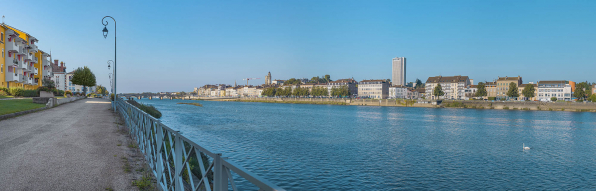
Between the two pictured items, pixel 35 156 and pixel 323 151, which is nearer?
pixel 35 156

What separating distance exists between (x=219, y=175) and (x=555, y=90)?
16687 centimetres

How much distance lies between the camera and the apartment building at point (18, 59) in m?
47.0

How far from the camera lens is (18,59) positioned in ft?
169

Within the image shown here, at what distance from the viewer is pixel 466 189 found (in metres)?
13.5

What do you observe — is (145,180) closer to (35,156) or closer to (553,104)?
(35,156)

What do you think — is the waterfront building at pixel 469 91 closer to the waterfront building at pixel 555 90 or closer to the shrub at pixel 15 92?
the waterfront building at pixel 555 90

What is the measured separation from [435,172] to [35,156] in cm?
1560

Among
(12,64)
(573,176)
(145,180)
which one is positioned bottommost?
(573,176)

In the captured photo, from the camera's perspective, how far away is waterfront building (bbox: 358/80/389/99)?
17750 cm

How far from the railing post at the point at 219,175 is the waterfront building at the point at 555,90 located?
158 metres

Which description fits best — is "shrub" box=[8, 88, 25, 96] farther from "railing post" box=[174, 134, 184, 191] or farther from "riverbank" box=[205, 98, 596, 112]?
"riverbank" box=[205, 98, 596, 112]

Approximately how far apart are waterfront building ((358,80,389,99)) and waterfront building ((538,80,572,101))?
69.5 m

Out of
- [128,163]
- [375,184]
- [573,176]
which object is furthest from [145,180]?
[573,176]

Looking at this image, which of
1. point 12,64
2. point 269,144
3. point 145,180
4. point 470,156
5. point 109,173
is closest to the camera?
point 145,180
